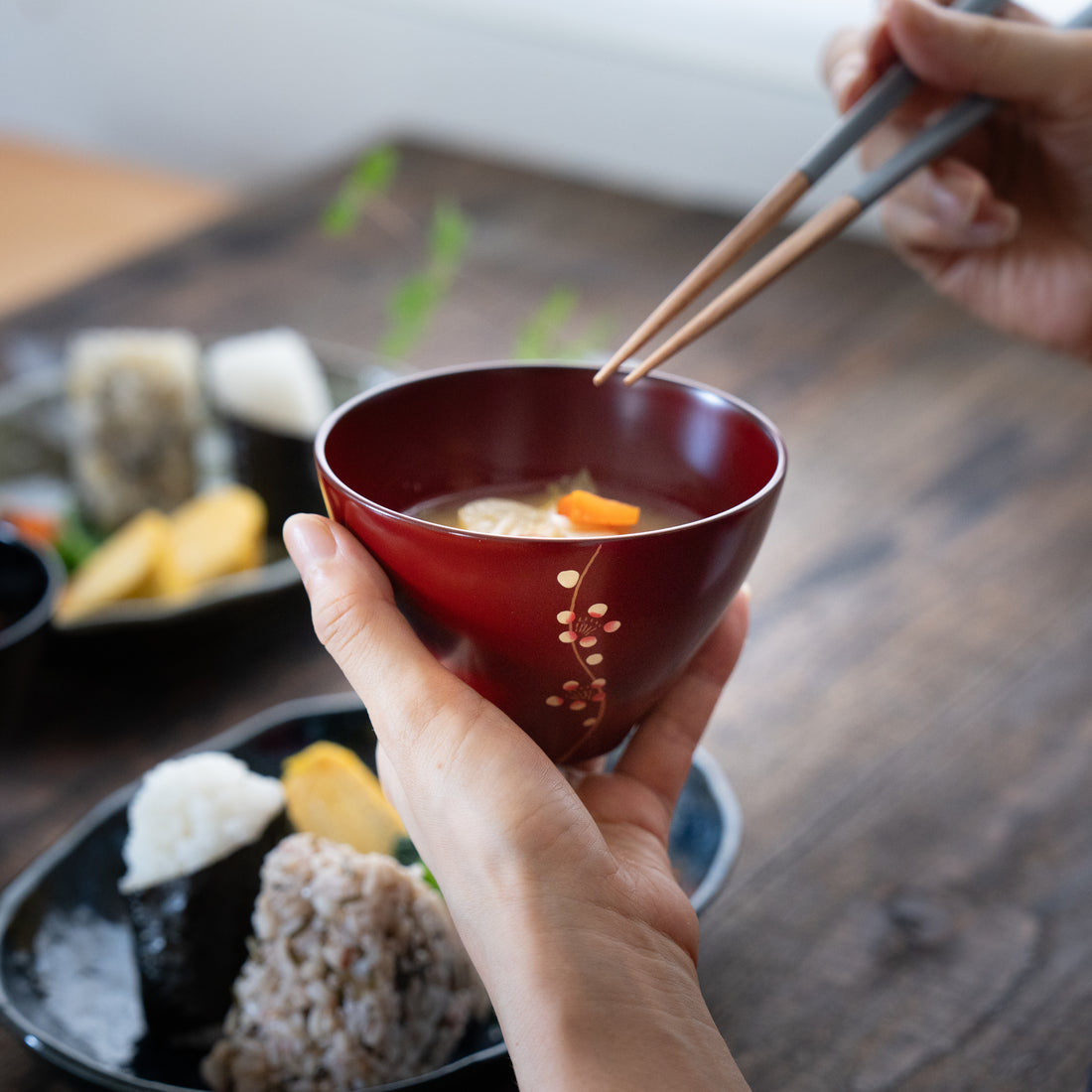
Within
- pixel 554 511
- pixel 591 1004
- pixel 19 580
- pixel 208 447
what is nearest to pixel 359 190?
pixel 208 447

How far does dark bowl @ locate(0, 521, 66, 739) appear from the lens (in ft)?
2.68

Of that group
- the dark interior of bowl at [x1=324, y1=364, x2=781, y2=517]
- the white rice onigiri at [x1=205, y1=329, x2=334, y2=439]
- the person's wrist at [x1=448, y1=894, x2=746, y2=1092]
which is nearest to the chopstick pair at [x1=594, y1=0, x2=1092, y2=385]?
the dark interior of bowl at [x1=324, y1=364, x2=781, y2=517]

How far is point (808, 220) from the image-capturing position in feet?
2.55

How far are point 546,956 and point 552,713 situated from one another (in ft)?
0.39

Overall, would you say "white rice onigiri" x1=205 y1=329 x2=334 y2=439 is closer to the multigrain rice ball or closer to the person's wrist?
the multigrain rice ball

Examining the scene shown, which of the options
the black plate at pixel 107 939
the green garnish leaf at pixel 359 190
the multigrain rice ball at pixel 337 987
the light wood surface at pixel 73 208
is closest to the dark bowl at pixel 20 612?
the black plate at pixel 107 939

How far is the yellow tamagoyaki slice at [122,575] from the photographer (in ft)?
3.40

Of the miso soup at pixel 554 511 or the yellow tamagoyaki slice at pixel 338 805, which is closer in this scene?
the miso soup at pixel 554 511

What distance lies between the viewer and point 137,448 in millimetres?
1238

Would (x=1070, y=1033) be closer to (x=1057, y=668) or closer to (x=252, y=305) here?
(x=1057, y=668)

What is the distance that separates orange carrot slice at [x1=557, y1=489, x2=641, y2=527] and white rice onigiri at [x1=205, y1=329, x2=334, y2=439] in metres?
0.59

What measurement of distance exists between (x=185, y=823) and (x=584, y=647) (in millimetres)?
261

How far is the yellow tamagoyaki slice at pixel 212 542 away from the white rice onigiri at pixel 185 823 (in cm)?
40

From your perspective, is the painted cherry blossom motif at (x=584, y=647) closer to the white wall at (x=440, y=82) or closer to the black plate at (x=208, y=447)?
the black plate at (x=208, y=447)
